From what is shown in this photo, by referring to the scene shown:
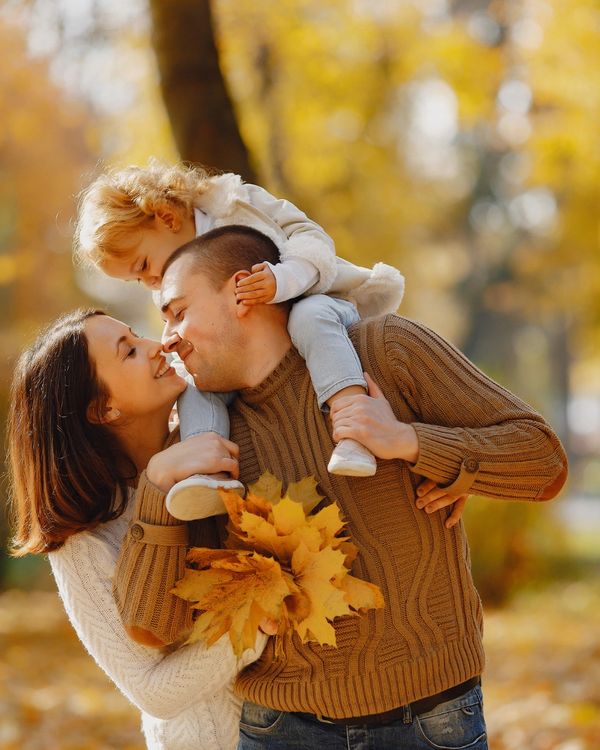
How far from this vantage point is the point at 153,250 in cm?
307

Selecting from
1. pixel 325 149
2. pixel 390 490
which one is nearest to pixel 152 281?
pixel 390 490

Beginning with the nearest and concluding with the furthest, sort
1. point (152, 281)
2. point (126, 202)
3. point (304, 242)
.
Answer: point (304, 242) < point (126, 202) < point (152, 281)

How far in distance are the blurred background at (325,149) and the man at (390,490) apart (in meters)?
1.19

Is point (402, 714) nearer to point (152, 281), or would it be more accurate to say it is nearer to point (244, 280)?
point (244, 280)

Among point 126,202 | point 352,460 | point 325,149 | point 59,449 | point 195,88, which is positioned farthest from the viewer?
point 325,149

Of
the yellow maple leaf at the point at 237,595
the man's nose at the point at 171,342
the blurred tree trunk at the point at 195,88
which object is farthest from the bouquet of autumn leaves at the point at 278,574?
the blurred tree trunk at the point at 195,88

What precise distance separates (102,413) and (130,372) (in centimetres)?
14

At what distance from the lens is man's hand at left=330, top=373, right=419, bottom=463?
2244 millimetres

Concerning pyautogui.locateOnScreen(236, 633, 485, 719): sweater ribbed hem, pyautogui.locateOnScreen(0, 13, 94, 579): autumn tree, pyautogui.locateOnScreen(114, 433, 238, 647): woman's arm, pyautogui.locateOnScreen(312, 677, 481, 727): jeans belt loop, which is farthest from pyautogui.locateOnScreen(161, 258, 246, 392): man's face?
pyautogui.locateOnScreen(0, 13, 94, 579): autumn tree

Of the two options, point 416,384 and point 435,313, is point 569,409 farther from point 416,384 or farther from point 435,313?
point 416,384

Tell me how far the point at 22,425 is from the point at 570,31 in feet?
22.4

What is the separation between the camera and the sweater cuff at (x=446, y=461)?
2271 mm

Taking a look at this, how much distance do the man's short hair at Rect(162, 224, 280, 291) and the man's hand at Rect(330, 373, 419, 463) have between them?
19.7 inches

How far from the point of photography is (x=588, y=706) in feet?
19.8
